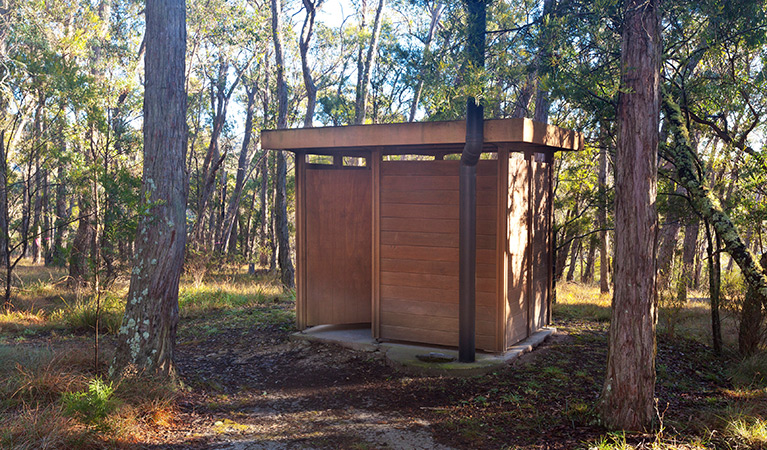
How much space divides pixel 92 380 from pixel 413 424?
102 inches

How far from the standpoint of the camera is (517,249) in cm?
597

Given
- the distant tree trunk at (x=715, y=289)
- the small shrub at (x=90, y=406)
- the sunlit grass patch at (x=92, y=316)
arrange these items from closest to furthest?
the small shrub at (x=90, y=406) → the distant tree trunk at (x=715, y=289) → the sunlit grass patch at (x=92, y=316)

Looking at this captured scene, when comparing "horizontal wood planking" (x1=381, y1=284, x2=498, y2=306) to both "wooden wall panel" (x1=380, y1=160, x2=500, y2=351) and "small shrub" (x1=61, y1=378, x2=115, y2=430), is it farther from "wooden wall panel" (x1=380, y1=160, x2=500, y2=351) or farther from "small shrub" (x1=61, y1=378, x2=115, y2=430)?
"small shrub" (x1=61, y1=378, x2=115, y2=430)

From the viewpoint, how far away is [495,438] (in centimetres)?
395

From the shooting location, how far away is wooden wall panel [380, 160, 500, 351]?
580 centimetres

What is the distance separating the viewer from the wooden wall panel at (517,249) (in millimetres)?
5766

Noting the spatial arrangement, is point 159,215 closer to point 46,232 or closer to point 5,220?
point 5,220

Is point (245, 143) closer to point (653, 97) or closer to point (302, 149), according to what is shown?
point (302, 149)

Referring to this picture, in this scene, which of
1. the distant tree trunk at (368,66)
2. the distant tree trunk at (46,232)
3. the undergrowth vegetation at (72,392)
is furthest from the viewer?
the distant tree trunk at (368,66)

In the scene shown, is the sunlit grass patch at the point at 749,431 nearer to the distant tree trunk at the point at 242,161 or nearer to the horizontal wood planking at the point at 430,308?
the horizontal wood planking at the point at 430,308

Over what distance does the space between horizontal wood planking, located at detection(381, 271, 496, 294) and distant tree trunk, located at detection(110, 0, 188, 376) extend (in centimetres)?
246

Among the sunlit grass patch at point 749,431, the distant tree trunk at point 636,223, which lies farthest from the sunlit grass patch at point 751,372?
the distant tree trunk at point 636,223

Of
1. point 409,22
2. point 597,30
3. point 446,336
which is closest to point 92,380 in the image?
point 446,336

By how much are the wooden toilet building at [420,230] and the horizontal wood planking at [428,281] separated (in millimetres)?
12
